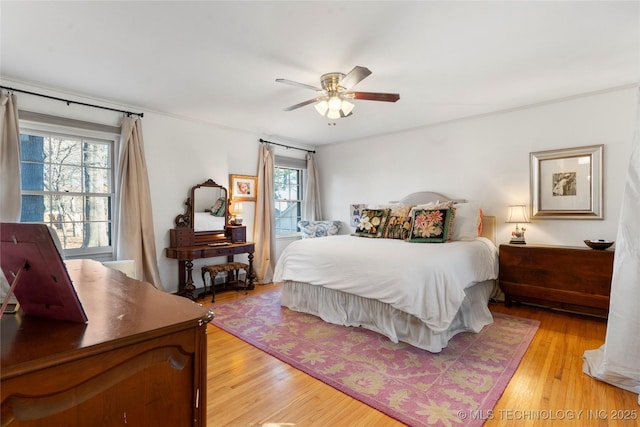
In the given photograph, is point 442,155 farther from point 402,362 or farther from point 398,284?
point 402,362

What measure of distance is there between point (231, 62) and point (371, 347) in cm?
265

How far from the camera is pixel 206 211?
14.3ft

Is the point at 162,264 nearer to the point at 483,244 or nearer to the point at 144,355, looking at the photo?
the point at 144,355

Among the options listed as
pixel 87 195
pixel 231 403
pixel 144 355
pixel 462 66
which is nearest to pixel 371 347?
pixel 231 403

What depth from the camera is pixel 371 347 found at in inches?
102

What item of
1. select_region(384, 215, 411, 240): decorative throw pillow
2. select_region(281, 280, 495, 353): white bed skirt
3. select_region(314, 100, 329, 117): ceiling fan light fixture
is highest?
select_region(314, 100, 329, 117): ceiling fan light fixture

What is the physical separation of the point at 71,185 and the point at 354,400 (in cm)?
355

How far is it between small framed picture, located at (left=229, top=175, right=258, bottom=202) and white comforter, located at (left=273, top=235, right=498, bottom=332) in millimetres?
1620

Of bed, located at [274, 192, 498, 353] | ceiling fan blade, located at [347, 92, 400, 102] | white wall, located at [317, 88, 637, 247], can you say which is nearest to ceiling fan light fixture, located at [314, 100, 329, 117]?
ceiling fan blade, located at [347, 92, 400, 102]

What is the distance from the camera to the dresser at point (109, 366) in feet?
1.95

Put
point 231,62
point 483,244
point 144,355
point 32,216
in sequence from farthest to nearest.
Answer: point 483,244 < point 32,216 < point 231,62 < point 144,355

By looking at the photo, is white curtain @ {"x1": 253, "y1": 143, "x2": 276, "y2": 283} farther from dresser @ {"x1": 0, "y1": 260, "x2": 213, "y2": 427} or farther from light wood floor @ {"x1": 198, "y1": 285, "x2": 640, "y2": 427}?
dresser @ {"x1": 0, "y1": 260, "x2": 213, "y2": 427}

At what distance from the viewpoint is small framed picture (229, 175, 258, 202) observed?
15.4ft

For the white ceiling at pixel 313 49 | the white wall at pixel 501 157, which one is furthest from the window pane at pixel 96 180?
→ the white wall at pixel 501 157
